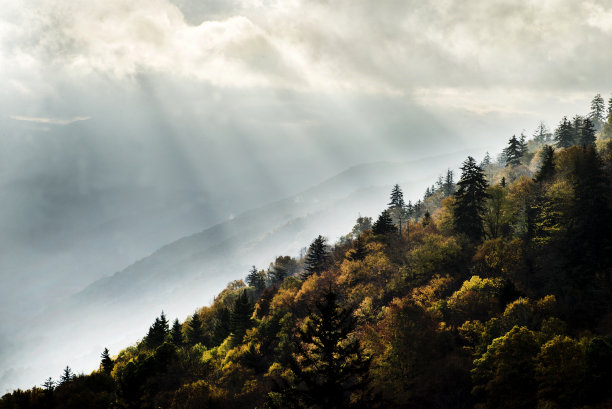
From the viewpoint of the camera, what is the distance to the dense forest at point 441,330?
80.7ft

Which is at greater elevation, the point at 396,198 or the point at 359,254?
the point at 396,198

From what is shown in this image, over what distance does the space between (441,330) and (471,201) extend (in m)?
35.9

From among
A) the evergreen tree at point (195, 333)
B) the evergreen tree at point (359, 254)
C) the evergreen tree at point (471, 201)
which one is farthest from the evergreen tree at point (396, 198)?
the evergreen tree at point (195, 333)

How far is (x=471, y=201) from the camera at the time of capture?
6600 centimetres

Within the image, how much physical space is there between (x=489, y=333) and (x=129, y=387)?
40575 millimetres

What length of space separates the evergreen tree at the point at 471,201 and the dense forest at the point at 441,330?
0.93ft

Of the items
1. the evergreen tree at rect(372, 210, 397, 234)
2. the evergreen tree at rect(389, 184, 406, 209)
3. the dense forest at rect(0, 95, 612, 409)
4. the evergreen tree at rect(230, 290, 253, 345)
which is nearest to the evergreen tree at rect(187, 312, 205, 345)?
the dense forest at rect(0, 95, 612, 409)

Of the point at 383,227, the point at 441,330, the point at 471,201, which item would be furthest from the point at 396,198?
the point at 441,330

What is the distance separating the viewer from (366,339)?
42.0 metres

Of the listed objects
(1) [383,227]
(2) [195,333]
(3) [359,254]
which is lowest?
(2) [195,333]

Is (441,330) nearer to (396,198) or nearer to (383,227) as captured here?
(383,227)

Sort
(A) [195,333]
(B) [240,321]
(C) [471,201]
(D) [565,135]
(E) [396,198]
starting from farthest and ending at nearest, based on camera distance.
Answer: (E) [396,198], (D) [565,135], (A) [195,333], (B) [240,321], (C) [471,201]

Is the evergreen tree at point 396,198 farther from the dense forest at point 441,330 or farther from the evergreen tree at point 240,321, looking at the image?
the evergreen tree at point 240,321

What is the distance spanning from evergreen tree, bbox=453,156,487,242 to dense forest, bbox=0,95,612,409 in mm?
282
